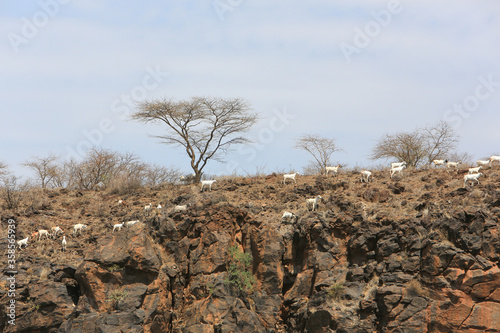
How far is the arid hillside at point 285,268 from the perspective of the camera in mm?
18703

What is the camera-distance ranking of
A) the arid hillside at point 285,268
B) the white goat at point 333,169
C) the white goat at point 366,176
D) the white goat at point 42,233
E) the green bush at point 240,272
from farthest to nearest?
the white goat at point 333,169 < the white goat at point 366,176 < the white goat at point 42,233 < the green bush at point 240,272 < the arid hillside at point 285,268

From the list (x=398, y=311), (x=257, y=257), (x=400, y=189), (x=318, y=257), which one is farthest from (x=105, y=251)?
(x=400, y=189)

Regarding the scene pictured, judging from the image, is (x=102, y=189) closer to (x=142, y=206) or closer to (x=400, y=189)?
(x=142, y=206)

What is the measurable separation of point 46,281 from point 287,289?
28.4ft

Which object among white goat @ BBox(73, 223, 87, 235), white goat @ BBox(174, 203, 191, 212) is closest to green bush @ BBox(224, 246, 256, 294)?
white goat @ BBox(174, 203, 191, 212)

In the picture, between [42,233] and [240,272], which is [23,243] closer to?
[42,233]

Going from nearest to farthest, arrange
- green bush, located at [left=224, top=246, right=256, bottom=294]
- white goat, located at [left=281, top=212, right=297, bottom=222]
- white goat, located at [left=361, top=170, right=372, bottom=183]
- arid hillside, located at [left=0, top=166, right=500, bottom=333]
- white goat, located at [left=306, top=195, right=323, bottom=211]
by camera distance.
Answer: arid hillside, located at [left=0, top=166, right=500, bottom=333] → green bush, located at [left=224, top=246, right=256, bottom=294] → white goat, located at [left=281, top=212, right=297, bottom=222] → white goat, located at [left=306, top=195, right=323, bottom=211] → white goat, located at [left=361, top=170, right=372, bottom=183]

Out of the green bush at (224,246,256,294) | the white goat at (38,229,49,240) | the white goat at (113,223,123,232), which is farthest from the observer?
the white goat at (38,229,49,240)

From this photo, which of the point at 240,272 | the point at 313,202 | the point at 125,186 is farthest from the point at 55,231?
the point at 313,202

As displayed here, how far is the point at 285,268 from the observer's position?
71.4 feet

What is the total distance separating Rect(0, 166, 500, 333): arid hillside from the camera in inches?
736

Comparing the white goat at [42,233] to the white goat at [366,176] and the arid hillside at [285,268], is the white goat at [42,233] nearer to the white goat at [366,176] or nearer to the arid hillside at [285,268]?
the arid hillside at [285,268]

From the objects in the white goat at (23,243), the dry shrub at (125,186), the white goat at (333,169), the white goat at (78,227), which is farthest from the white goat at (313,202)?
the white goat at (23,243)

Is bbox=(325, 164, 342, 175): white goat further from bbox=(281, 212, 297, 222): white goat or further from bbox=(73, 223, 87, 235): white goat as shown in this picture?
bbox=(73, 223, 87, 235): white goat
